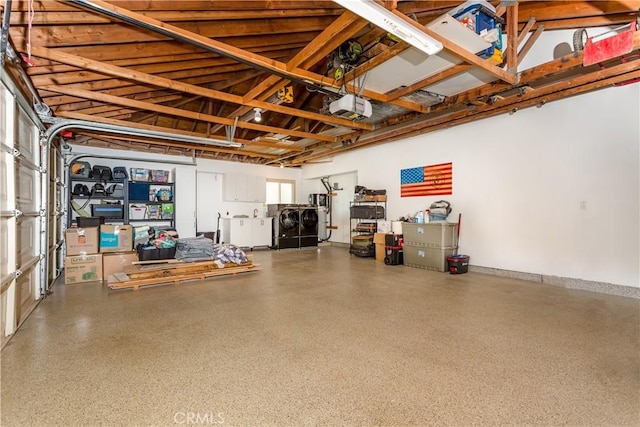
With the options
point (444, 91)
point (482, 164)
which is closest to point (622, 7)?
point (444, 91)

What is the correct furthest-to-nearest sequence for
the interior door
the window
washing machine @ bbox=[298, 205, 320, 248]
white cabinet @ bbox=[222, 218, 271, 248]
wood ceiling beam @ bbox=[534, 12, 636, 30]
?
the window
washing machine @ bbox=[298, 205, 320, 248]
the interior door
white cabinet @ bbox=[222, 218, 271, 248]
wood ceiling beam @ bbox=[534, 12, 636, 30]

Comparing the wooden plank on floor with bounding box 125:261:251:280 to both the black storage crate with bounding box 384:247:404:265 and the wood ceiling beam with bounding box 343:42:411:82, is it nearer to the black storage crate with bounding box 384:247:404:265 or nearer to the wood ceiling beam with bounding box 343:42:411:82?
the black storage crate with bounding box 384:247:404:265

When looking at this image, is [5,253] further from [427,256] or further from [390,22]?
[427,256]

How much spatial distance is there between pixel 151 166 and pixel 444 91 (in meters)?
7.41

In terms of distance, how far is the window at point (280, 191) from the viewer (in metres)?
10.7

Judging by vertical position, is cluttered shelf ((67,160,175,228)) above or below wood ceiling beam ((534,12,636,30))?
below

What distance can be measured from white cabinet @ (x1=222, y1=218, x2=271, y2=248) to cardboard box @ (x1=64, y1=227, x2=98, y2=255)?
3.85m

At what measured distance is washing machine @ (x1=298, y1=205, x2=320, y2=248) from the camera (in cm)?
946

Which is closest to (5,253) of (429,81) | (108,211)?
(108,211)

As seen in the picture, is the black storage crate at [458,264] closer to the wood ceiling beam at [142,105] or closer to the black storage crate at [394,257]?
the black storage crate at [394,257]

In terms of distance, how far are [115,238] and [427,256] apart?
5.92 m

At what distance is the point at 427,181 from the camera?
6828mm

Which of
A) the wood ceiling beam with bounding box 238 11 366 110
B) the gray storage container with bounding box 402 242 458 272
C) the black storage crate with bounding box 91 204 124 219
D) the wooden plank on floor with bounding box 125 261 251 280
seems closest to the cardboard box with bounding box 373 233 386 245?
the gray storage container with bounding box 402 242 458 272

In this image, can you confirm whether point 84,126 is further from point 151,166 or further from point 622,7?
point 622,7
